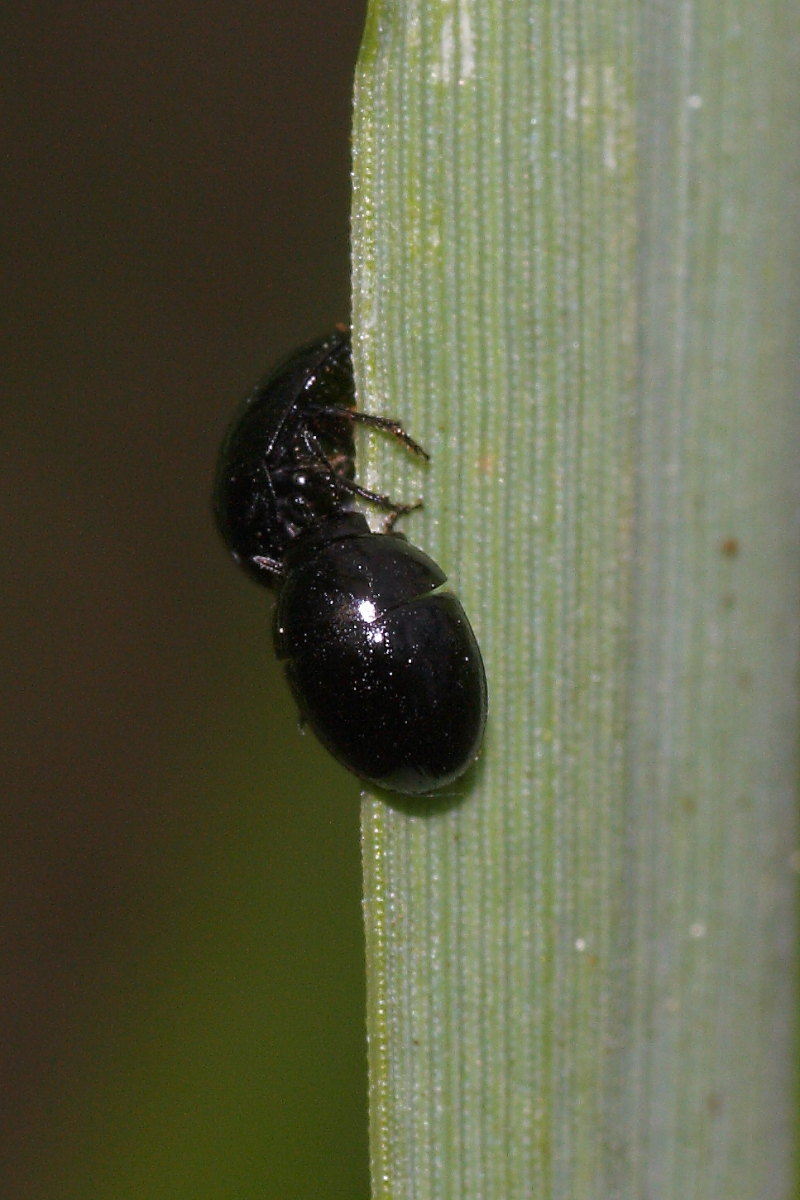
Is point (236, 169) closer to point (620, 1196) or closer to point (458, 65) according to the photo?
point (458, 65)

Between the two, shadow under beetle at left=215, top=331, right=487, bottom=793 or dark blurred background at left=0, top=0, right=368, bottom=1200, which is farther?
dark blurred background at left=0, top=0, right=368, bottom=1200

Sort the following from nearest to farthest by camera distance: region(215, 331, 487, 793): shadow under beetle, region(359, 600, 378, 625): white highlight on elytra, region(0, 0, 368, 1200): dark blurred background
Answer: region(215, 331, 487, 793): shadow under beetle, region(359, 600, 378, 625): white highlight on elytra, region(0, 0, 368, 1200): dark blurred background

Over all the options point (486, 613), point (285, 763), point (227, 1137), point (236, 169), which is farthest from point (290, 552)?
point (236, 169)

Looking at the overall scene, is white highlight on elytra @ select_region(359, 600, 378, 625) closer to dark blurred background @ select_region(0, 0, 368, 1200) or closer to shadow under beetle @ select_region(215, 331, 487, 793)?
shadow under beetle @ select_region(215, 331, 487, 793)

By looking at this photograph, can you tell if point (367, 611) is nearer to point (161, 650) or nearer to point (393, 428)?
point (393, 428)

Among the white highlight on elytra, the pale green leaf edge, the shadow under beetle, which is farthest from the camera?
the white highlight on elytra

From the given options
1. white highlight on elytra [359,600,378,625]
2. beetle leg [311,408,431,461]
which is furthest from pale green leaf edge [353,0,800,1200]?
white highlight on elytra [359,600,378,625]
